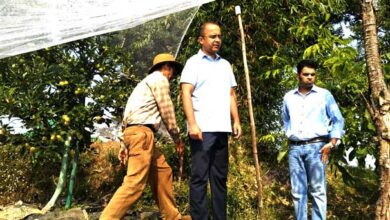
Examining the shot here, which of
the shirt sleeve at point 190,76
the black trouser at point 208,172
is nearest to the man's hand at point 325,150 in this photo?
the black trouser at point 208,172

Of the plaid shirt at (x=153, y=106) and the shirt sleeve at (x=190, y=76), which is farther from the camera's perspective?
the plaid shirt at (x=153, y=106)

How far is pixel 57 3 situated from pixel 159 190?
1468mm

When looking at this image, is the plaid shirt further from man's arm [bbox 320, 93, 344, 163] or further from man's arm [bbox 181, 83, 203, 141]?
man's arm [bbox 320, 93, 344, 163]

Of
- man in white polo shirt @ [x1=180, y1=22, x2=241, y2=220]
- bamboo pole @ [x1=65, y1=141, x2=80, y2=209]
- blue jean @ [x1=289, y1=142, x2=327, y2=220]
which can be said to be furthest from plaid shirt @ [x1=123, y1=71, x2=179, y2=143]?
bamboo pole @ [x1=65, y1=141, x2=80, y2=209]

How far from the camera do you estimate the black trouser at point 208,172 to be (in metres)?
3.14

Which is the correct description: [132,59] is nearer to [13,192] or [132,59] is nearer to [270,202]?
[270,202]

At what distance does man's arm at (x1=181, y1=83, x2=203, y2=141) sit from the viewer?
3059mm

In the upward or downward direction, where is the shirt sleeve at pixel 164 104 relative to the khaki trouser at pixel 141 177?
upward

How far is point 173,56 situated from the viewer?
12.3ft

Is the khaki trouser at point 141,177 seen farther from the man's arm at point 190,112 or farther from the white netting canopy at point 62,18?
the white netting canopy at point 62,18

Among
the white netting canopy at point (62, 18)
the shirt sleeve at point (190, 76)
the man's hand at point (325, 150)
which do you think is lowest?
the man's hand at point (325, 150)

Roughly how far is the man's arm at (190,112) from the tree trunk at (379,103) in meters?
1.16

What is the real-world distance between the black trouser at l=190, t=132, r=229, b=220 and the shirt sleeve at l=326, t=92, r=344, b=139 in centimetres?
82

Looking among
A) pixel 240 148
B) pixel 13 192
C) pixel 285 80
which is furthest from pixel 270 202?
pixel 13 192
